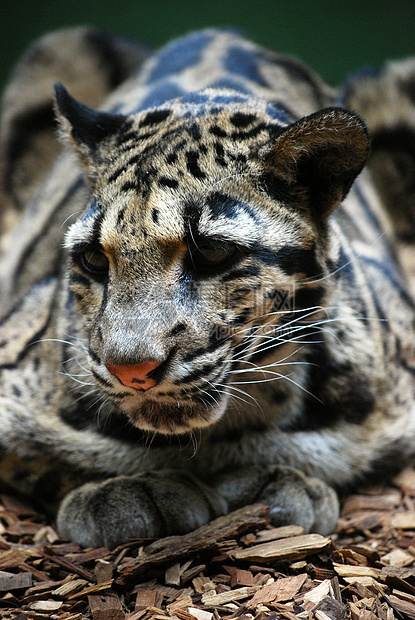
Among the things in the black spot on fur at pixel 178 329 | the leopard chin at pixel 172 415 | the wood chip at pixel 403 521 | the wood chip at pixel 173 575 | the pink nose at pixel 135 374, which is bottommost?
the wood chip at pixel 173 575

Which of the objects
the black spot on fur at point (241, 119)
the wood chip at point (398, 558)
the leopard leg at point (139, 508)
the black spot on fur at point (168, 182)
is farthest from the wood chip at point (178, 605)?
the black spot on fur at point (241, 119)

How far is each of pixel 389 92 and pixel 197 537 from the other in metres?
4.39

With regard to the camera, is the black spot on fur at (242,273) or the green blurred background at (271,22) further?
the green blurred background at (271,22)

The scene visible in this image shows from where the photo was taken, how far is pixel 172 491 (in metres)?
3.20

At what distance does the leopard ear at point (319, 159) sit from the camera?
112 inches

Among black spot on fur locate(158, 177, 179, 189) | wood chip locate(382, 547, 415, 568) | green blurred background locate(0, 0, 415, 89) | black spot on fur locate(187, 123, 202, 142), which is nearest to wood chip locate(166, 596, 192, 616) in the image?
wood chip locate(382, 547, 415, 568)

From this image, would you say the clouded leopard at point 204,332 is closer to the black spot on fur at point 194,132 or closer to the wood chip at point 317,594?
the black spot on fur at point 194,132

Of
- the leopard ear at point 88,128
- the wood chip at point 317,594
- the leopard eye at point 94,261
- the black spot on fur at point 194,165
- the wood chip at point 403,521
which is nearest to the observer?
the wood chip at point 317,594

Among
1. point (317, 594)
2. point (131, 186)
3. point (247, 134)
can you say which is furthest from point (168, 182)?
point (317, 594)

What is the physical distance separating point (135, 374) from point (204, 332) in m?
0.33

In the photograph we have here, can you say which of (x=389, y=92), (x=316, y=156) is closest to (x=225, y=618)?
(x=316, y=156)

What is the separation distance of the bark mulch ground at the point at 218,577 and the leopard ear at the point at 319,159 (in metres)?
1.47

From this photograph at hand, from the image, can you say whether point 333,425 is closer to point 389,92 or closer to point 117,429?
point 117,429

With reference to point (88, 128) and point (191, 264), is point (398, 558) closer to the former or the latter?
point (191, 264)
